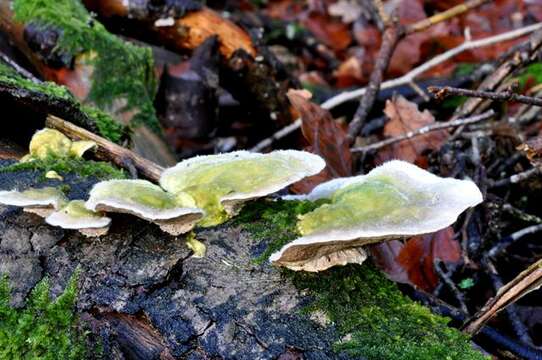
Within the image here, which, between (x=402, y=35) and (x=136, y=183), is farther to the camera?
(x=402, y=35)

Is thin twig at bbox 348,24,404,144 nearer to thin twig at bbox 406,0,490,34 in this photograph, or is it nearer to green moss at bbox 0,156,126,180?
thin twig at bbox 406,0,490,34

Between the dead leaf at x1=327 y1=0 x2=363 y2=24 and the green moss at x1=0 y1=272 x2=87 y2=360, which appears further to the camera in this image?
the dead leaf at x1=327 y1=0 x2=363 y2=24

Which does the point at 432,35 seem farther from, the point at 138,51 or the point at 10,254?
the point at 10,254

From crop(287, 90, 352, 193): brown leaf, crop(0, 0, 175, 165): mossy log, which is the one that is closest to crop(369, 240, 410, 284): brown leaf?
crop(287, 90, 352, 193): brown leaf

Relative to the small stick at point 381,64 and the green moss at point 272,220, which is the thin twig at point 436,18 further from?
the green moss at point 272,220

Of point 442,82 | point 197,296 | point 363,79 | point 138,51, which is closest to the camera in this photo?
point 197,296

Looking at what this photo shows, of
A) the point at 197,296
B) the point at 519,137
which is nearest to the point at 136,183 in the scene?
the point at 197,296

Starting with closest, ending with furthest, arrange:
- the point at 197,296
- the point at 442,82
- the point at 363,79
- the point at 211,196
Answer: the point at 197,296 < the point at 211,196 < the point at 442,82 < the point at 363,79

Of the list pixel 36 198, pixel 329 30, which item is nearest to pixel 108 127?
pixel 36 198
